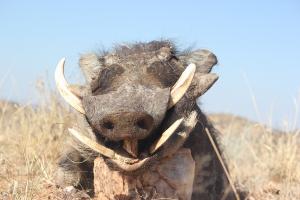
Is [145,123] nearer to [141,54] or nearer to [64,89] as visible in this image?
[64,89]

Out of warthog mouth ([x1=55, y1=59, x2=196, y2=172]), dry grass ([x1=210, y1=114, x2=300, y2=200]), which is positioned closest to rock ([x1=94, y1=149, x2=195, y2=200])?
warthog mouth ([x1=55, y1=59, x2=196, y2=172])

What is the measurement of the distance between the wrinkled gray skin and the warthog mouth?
3 centimetres

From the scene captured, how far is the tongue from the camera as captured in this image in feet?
9.32

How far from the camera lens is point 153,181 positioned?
10.6 ft

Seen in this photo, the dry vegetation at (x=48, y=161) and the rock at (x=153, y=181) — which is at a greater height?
the rock at (x=153, y=181)

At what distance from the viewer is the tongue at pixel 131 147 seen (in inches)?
112

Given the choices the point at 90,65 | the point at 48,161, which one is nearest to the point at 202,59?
the point at 90,65

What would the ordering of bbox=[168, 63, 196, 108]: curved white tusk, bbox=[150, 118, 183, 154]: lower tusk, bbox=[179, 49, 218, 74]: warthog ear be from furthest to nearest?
1. bbox=[179, 49, 218, 74]: warthog ear
2. bbox=[168, 63, 196, 108]: curved white tusk
3. bbox=[150, 118, 183, 154]: lower tusk

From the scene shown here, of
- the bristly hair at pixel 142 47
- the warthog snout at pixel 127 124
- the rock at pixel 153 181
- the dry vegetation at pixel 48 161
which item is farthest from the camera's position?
the dry vegetation at pixel 48 161

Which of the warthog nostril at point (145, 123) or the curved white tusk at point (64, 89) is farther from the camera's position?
the curved white tusk at point (64, 89)

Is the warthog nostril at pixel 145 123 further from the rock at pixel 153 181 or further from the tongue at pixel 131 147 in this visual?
the rock at pixel 153 181

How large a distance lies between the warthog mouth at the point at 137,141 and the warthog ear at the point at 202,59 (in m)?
0.69

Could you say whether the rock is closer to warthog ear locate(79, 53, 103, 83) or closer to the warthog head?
the warthog head

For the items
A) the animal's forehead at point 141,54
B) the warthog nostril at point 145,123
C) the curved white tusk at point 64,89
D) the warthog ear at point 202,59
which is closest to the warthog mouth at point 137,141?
the curved white tusk at point 64,89
